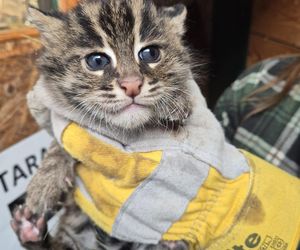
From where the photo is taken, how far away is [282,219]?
3.32ft

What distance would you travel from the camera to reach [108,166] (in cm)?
90

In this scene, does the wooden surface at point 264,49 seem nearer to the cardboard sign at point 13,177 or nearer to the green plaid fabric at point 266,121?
the green plaid fabric at point 266,121

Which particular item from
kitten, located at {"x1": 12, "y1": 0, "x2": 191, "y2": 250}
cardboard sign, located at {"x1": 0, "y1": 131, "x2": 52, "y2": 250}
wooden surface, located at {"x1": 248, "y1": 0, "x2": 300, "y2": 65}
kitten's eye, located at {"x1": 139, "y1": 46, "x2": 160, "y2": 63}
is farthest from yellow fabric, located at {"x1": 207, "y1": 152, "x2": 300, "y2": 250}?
wooden surface, located at {"x1": 248, "y1": 0, "x2": 300, "y2": 65}

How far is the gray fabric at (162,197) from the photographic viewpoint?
0.92 metres

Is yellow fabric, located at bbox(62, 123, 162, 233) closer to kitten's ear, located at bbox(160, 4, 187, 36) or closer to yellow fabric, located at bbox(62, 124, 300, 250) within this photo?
yellow fabric, located at bbox(62, 124, 300, 250)

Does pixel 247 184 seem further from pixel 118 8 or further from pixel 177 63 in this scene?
pixel 118 8

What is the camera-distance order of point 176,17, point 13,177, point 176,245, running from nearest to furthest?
point 176,245 → point 176,17 → point 13,177

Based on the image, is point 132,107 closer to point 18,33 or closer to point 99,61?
point 99,61

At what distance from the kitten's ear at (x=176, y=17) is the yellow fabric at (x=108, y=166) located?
0.36 m

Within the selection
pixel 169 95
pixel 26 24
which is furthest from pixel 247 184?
pixel 26 24

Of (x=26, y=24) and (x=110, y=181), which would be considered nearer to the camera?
(x=110, y=181)

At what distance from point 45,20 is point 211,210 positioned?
60cm

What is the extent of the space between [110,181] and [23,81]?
540 mm

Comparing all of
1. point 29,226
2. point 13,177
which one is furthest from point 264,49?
point 29,226
